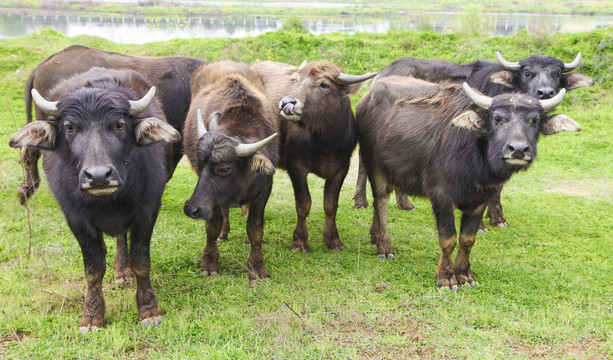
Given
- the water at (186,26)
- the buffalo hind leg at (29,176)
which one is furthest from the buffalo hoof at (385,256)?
the water at (186,26)

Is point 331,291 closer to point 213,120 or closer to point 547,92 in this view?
point 213,120

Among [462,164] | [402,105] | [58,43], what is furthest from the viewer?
[58,43]

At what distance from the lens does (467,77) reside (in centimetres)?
764

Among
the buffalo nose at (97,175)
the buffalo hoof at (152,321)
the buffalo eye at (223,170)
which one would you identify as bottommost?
the buffalo hoof at (152,321)

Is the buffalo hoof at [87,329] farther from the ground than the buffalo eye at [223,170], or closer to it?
closer to it

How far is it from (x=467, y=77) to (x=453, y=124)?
3.15m

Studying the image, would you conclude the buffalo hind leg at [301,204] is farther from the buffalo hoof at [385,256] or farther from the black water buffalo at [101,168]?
the black water buffalo at [101,168]

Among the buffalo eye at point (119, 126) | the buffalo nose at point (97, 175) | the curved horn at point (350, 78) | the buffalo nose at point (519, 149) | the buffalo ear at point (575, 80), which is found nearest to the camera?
the buffalo nose at point (97, 175)

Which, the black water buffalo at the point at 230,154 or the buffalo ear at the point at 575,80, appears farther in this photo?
the buffalo ear at the point at 575,80

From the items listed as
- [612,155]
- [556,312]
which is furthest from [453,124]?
[612,155]

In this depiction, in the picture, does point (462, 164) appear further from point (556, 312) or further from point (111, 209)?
point (111, 209)

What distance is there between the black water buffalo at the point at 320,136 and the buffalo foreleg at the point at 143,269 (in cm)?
207

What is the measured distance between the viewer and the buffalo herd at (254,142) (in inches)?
154

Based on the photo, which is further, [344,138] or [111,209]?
[344,138]
